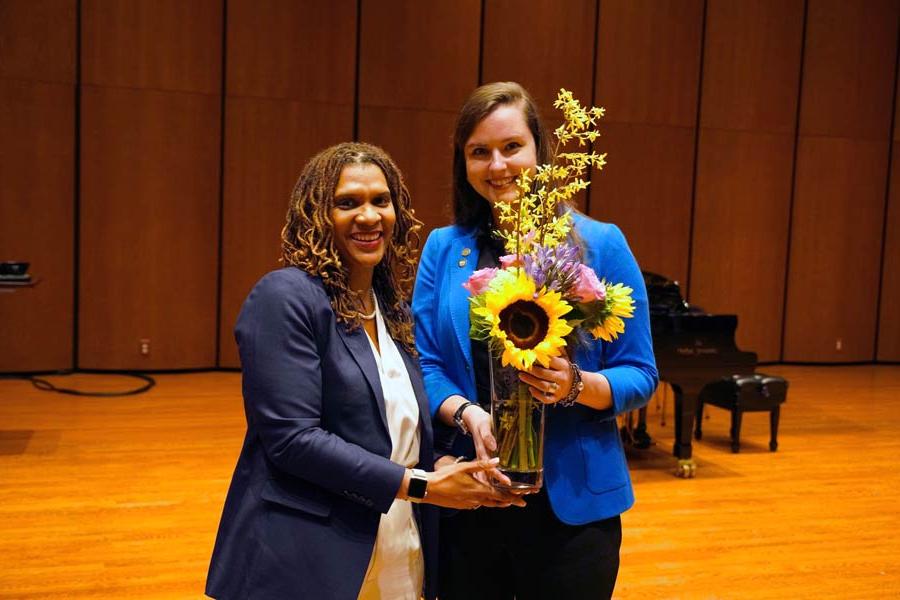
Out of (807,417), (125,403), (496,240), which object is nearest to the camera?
(496,240)

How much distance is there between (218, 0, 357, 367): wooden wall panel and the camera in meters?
7.77

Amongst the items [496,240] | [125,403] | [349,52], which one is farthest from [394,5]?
[496,240]

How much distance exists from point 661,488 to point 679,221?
4340 millimetres

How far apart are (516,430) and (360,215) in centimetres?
46

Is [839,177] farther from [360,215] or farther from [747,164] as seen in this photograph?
[360,215]

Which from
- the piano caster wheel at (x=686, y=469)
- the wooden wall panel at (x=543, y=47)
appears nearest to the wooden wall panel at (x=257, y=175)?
the wooden wall panel at (x=543, y=47)

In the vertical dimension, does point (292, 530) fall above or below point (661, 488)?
above

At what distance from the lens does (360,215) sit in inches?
65.2

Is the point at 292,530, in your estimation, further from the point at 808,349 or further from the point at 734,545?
the point at 808,349

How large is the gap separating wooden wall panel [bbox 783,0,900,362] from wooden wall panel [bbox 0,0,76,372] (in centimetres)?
663

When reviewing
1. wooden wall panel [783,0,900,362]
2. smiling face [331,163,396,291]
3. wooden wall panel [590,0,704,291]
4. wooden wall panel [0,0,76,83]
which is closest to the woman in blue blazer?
smiling face [331,163,396,291]

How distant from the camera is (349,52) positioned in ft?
26.3

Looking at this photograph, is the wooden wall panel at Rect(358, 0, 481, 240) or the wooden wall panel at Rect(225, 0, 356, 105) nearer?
the wooden wall panel at Rect(225, 0, 356, 105)

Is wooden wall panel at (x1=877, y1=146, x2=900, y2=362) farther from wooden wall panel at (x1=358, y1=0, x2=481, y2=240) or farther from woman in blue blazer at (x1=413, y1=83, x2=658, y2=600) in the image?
woman in blue blazer at (x1=413, y1=83, x2=658, y2=600)
